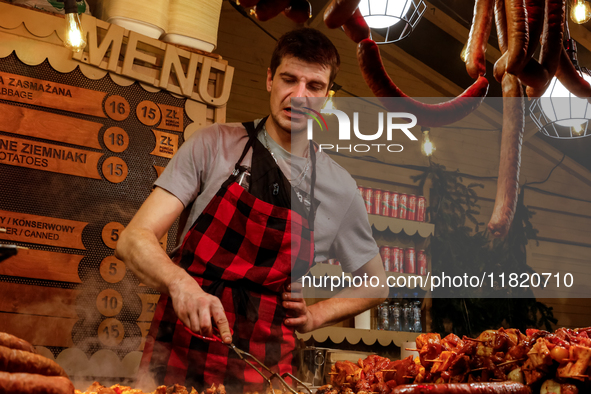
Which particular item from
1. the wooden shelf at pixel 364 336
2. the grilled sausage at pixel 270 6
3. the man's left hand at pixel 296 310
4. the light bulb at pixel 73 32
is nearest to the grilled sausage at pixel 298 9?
the grilled sausage at pixel 270 6

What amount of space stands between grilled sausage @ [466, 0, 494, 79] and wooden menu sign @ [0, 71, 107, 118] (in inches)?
91.0

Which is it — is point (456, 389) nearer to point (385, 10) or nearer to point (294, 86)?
point (294, 86)

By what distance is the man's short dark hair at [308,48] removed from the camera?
2111mm

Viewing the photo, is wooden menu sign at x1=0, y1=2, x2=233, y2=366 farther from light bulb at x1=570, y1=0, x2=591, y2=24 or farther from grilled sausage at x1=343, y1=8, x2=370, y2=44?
light bulb at x1=570, y1=0, x2=591, y2=24

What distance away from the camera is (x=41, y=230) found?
8.86ft

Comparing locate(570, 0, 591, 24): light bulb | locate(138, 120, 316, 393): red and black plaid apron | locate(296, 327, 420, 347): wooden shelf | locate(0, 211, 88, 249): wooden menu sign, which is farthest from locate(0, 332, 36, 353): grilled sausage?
locate(296, 327, 420, 347): wooden shelf

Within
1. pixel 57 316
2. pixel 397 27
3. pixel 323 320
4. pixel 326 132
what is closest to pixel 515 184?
pixel 326 132

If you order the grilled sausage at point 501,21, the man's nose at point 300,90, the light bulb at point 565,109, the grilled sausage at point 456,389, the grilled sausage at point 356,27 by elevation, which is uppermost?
the light bulb at point 565,109

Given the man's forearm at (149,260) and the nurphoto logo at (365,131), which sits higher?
the nurphoto logo at (365,131)

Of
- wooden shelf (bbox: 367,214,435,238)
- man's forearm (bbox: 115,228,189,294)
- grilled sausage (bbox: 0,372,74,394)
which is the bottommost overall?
grilled sausage (bbox: 0,372,74,394)

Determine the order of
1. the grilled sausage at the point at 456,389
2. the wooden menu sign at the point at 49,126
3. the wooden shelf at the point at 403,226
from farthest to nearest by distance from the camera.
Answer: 1. the wooden menu sign at the point at 49,126
2. the wooden shelf at the point at 403,226
3. the grilled sausage at the point at 456,389

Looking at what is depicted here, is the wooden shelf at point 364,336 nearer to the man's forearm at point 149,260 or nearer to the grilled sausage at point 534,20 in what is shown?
the man's forearm at point 149,260

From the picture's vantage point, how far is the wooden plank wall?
1.75 meters

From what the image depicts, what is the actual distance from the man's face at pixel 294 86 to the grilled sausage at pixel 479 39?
33.9 inches
